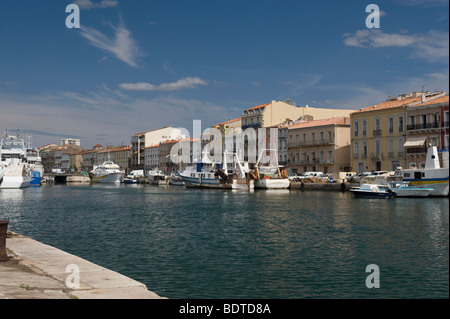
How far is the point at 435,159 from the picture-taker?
169ft

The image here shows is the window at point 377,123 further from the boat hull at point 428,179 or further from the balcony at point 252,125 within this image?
the balcony at point 252,125

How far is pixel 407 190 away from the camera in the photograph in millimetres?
52500

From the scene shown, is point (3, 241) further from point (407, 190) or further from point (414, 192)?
point (407, 190)

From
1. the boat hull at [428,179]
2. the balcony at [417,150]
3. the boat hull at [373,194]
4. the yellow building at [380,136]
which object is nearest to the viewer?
the boat hull at [428,179]

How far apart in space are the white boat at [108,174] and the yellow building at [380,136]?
7842cm

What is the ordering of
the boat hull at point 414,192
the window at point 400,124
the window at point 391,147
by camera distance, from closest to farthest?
1. the boat hull at point 414,192
2. the window at point 400,124
3. the window at point 391,147

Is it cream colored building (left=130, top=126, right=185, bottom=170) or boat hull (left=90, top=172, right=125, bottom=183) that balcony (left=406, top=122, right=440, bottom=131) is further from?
cream colored building (left=130, top=126, right=185, bottom=170)

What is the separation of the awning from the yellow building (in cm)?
167

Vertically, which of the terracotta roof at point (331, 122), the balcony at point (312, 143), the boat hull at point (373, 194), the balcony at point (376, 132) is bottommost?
the boat hull at point (373, 194)

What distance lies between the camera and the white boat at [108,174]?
140250mm

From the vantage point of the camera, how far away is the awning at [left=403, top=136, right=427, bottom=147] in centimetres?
6835

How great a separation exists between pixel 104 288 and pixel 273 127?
97808 mm

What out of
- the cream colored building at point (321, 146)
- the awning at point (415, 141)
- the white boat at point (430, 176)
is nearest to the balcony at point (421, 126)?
the awning at point (415, 141)

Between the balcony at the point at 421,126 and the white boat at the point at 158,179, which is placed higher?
the balcony at the point at 421,126
